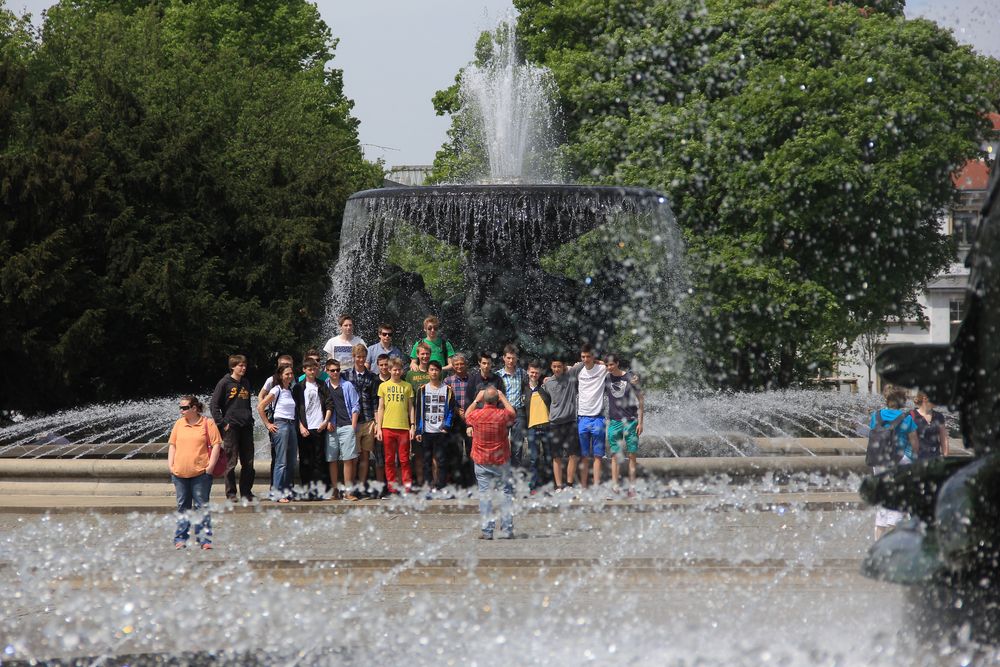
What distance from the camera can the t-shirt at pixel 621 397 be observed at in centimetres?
1440

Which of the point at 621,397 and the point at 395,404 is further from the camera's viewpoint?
the point at 621,397

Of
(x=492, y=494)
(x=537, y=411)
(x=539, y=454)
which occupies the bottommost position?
(x=492, y=494)

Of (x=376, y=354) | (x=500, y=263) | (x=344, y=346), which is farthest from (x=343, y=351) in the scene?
(x=500, y=263)

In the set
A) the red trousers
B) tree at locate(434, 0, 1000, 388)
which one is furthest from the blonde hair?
tree at locate(434, 0, 1000, 388)

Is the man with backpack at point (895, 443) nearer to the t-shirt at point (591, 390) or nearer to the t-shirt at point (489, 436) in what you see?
the t-shirt at point (489, 436)

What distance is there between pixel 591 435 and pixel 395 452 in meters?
1.90

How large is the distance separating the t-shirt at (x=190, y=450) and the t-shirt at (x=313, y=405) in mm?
2564

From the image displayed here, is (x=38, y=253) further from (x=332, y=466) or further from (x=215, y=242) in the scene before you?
(x=332, y=466)

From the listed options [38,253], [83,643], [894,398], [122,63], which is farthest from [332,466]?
[122,63]

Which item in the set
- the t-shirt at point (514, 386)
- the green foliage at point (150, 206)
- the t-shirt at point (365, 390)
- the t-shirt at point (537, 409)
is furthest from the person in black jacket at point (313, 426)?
the green foliage at point (150, 206)

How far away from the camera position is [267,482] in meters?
14.9

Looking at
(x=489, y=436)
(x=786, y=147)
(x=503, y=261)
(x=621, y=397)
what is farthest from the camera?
(x=786, y=147)

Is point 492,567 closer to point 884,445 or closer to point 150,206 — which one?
point 884,445

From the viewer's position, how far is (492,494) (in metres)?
12.0
